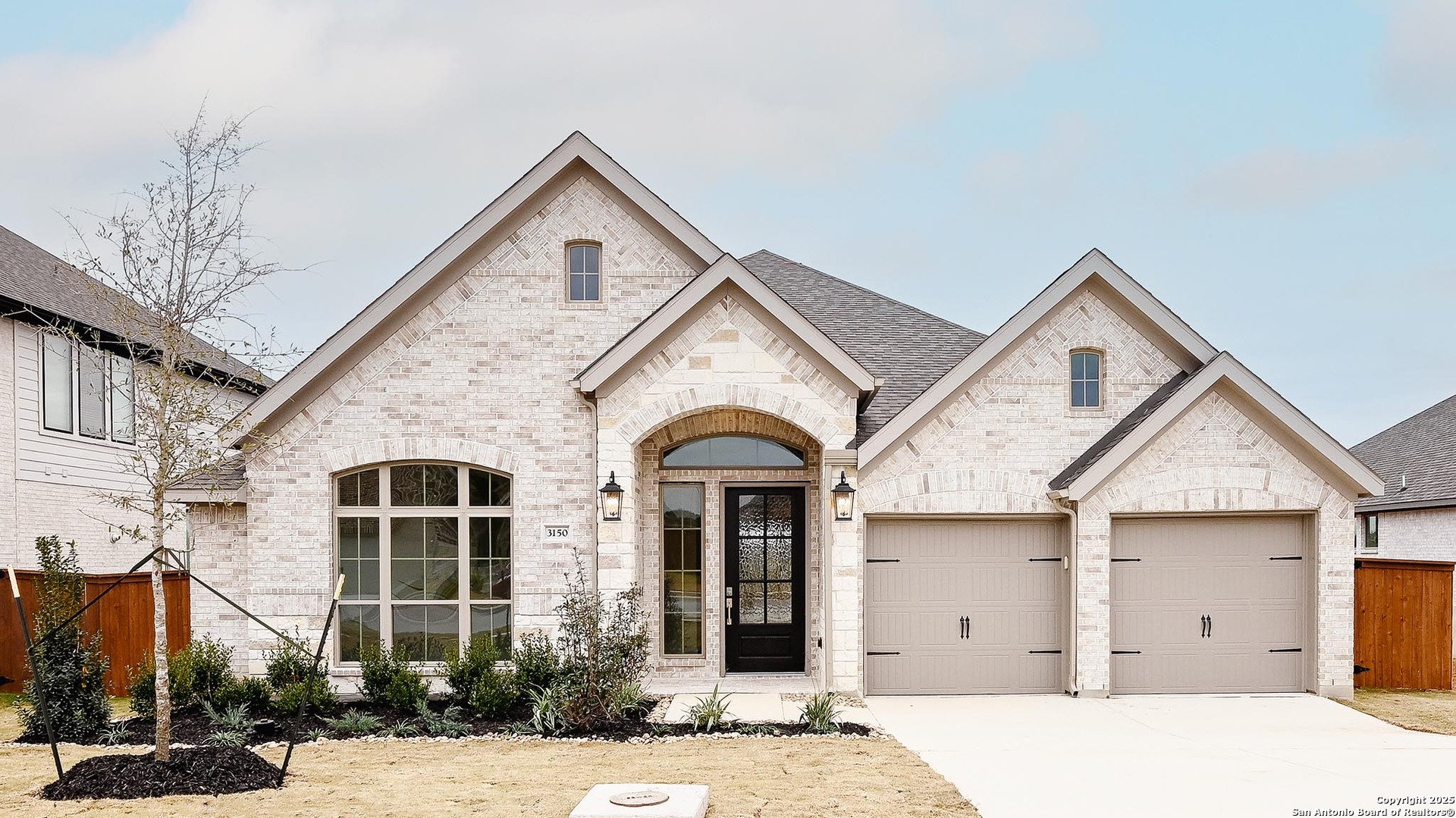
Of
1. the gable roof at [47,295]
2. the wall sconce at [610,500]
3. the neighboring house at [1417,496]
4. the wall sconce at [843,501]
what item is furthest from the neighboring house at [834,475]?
the neighboring house at [1417,496]

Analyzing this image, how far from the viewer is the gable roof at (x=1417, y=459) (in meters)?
21.0

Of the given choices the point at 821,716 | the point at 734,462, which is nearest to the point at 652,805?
the point at 821,716

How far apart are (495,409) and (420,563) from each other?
213 cm

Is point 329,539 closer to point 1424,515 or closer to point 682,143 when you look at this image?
point 682,143

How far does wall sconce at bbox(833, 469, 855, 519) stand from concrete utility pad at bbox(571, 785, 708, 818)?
Answer: 4.89m

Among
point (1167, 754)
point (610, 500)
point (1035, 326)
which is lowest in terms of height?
point (1167, 754)

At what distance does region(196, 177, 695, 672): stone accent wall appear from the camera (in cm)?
1222

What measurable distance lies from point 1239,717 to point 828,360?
6078mm

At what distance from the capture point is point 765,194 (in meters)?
27.5

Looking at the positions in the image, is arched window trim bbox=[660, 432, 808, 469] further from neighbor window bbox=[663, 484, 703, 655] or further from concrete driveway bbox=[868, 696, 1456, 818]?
concrete driveway bbox=[868, 696, 1456, 818]

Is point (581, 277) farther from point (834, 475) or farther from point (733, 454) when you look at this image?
point (834, 475)

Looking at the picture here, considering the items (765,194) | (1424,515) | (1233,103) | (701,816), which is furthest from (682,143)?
(701,816)

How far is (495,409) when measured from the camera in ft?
40.8

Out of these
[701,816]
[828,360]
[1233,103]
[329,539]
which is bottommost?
[701,816]
